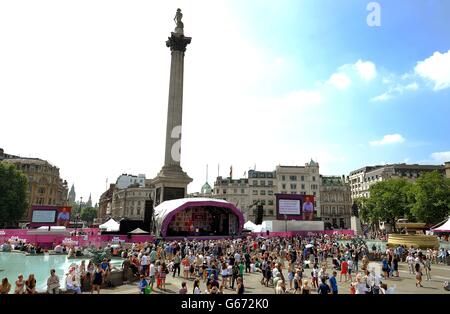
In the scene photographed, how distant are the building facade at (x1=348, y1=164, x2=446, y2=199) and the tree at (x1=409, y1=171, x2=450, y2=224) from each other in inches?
1930

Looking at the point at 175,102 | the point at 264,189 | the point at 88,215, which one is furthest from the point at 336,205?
the point at 88,215

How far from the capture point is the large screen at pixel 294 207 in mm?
57219

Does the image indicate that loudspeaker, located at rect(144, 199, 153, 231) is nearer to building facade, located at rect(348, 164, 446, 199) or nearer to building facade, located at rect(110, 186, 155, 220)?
building facade, located at rect(110, 186, 155, 220)

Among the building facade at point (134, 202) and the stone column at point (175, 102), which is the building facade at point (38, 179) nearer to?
the building facade at point (134, 202)

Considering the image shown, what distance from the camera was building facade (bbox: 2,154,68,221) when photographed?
321 feet

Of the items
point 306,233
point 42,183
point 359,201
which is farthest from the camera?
point 42,183

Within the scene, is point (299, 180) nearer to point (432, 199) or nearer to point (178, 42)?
point (432, 199)

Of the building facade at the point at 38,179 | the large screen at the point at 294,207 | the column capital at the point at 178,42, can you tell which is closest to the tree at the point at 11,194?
→ the building facade at the point at 38,179
